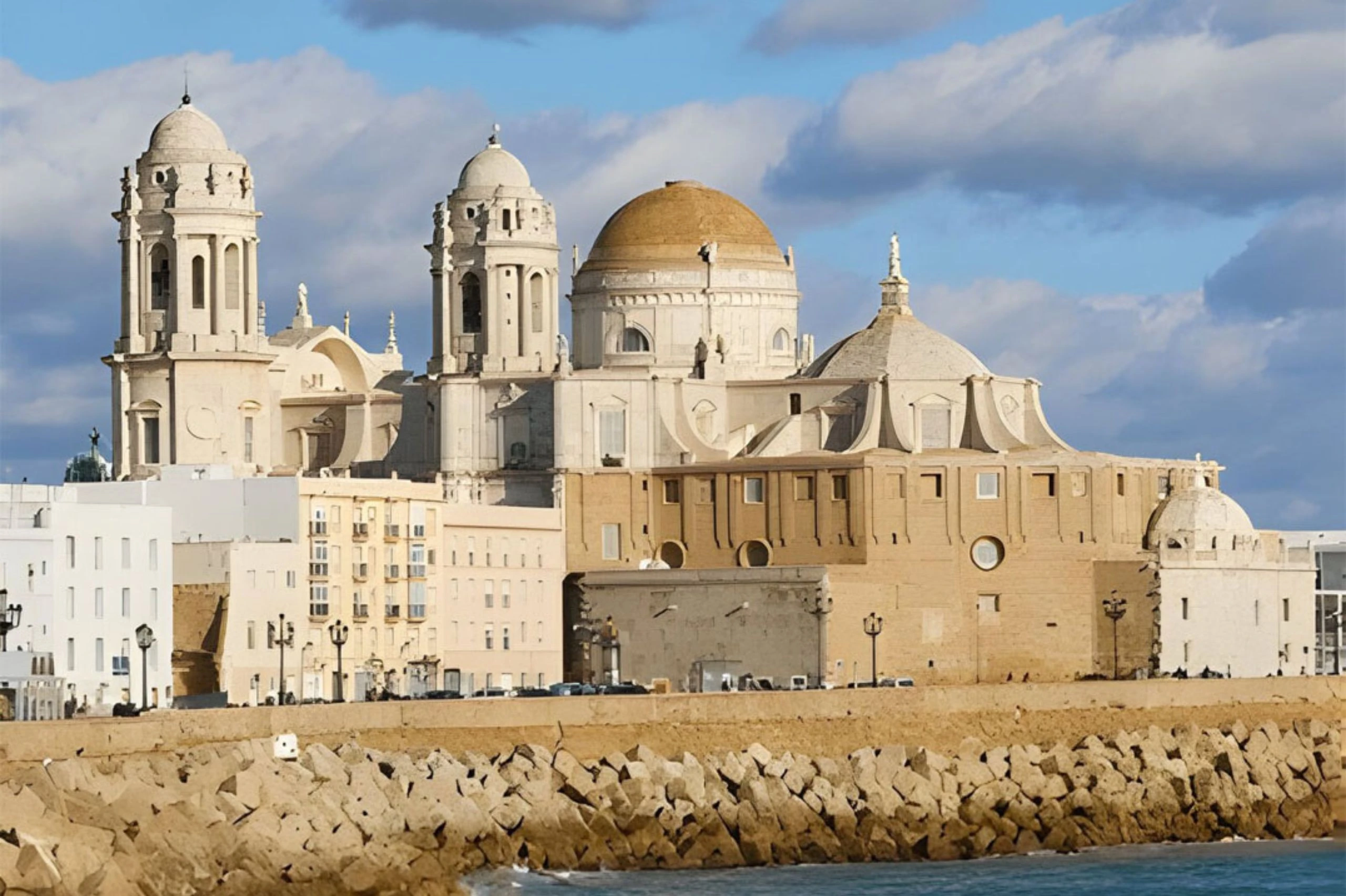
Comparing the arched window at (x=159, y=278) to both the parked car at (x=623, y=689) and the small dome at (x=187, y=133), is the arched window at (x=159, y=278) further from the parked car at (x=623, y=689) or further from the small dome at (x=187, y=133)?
the parked car at (x=623, y=689)

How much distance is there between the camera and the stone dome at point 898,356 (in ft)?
346

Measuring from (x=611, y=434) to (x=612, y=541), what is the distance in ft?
10.2

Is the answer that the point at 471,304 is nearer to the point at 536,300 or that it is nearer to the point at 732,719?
the point at 536,300

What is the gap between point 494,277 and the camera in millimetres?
103875

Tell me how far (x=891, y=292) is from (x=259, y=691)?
30.5m

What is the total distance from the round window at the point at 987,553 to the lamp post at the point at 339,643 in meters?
18.7

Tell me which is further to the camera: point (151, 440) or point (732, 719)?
point (151, 440)

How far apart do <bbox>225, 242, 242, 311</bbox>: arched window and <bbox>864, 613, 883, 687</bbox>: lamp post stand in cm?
1908

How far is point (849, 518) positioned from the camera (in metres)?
98.6

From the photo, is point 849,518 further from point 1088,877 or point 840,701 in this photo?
point 1088,877

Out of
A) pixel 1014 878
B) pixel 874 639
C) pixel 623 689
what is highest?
pixel 874 639

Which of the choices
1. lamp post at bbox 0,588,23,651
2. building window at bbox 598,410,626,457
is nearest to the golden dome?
building window at bbox 598,410,626,457

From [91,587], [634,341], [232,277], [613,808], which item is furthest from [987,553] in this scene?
[613,808]

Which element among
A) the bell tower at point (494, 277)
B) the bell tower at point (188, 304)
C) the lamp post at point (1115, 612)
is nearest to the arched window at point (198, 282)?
the bell tower at point (188, 304)
